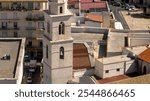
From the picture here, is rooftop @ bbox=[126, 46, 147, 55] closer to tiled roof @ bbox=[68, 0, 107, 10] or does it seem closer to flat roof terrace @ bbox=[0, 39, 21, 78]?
flat roof terrace @ bbox=[0, 39, 21, 78]

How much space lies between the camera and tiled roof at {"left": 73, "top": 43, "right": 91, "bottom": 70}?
47.8m

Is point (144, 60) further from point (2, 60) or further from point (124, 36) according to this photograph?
point (2, 60)

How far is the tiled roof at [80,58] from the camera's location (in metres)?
47.8

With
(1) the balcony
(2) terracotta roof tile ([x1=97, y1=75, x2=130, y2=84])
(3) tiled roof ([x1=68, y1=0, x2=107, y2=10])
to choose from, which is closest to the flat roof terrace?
(2) terracotta roof tile ([x1=97, y1=75, x2=130, y2=84])

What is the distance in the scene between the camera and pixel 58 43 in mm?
43844

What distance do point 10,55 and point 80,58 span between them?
9.08 m

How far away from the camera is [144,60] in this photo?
47656 mm

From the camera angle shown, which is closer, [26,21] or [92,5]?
[26,21]

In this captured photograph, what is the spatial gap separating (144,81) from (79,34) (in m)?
15.5

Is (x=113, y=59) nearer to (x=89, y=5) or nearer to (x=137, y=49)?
(x=137, y=49)

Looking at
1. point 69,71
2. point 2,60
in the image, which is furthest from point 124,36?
point 2,60

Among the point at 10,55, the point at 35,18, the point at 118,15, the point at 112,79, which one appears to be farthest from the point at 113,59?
the point at 118,15

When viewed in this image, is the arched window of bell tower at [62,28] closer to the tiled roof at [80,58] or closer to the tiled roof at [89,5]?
the tiled roof at [80,58]

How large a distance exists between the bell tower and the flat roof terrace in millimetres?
3245
